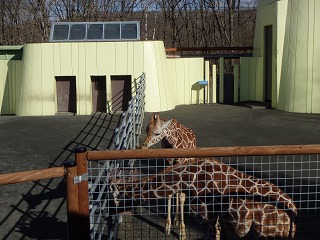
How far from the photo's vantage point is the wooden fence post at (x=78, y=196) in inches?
128

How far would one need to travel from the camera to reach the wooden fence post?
128 inches

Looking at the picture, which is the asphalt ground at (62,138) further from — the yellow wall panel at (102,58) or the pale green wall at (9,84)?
the pale green wall at (9,84)

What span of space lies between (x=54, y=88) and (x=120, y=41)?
9.13ft

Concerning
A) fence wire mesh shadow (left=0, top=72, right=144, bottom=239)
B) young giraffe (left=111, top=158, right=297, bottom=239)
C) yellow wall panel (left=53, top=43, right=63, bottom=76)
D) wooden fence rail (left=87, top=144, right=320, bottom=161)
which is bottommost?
fence wire mesh shadow (left=0, top=72, right=144, bottom=239)

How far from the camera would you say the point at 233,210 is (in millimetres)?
4289

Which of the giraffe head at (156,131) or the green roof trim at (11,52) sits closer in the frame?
the giraffe head at (156,131)

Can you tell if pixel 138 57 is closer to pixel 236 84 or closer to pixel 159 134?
pixel 236 84

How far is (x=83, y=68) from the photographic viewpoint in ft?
55.0

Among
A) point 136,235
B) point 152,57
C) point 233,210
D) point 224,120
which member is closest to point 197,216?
point 233,210

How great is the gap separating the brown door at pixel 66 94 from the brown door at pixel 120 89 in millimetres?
1354

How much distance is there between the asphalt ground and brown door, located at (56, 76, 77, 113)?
80 centimetres

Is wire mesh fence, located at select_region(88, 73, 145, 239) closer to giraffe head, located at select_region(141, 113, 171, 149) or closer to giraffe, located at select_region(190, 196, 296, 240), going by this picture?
giraffe head, located at select_region(141, 113, 171, 149)

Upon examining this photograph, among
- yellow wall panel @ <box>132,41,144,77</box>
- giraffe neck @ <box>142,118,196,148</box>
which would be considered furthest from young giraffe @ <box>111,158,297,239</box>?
yellow wall panel @ <box>132,41,144,77</box>

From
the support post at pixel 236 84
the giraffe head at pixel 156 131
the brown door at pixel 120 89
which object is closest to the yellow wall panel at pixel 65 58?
the brown door at pixel 120 89
